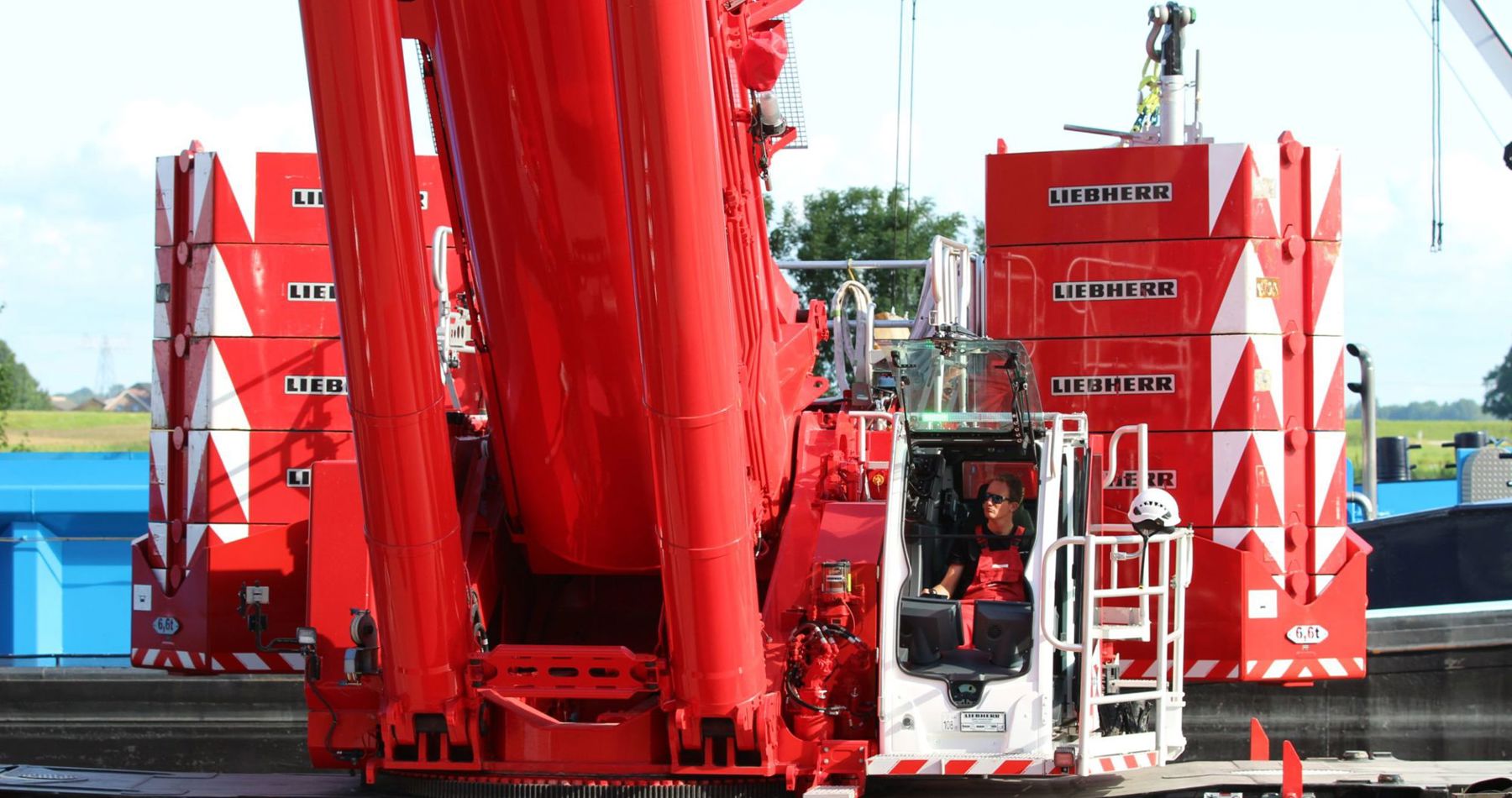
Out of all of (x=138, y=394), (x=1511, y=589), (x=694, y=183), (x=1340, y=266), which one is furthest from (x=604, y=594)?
(x=138, y=394)

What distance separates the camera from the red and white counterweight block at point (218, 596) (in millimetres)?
9578

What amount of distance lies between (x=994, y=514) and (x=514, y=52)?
10.4ft

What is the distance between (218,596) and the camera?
10281mm

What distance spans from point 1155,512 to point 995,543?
3.05 feet

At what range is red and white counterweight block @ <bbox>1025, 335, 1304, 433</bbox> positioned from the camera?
32.5 ft

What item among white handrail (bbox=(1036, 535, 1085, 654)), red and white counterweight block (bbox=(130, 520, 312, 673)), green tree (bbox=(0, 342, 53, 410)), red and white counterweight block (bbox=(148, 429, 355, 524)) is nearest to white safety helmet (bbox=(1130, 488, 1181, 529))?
white handrail (bbox=(1036, 535, 1085, 654))

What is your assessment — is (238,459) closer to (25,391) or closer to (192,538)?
(192,538)

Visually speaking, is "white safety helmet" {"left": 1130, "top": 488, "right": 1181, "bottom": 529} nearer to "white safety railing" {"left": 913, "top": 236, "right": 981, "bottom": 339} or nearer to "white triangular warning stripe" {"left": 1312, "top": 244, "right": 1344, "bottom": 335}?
"white safety railing" {"left": 913, "top": 236, "right": 981, "bottom": 339}

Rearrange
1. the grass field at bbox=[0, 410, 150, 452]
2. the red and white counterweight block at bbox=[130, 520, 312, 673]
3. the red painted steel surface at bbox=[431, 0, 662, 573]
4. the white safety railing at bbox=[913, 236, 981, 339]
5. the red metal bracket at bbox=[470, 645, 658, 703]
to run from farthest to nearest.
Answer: the grass field at bbox=[0, 410, 150, 452] → the red and white counterweight block at bbox=[130, 520, 312, 673] → the white safety railing at bbox=[913, 236, 981, 339] → the red metal bracket at bbox=[470, 645, 658, 703] → the red painted steel surface at bbox=[431, 0, 662, 573]

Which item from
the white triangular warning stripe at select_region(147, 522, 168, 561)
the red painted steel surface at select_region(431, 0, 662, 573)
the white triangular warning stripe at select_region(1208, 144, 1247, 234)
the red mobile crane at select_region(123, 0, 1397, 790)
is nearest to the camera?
the red mobile crane at select_region(123, 0, 1397, 790)

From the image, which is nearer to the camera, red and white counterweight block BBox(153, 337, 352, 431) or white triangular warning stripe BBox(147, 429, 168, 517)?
red and white counterweight block BBox(153, 337, 352, 431)

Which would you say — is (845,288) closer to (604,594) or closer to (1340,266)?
(604,594)

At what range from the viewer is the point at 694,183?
628cm

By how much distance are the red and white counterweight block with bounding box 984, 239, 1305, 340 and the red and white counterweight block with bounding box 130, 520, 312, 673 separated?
14.7 ft
